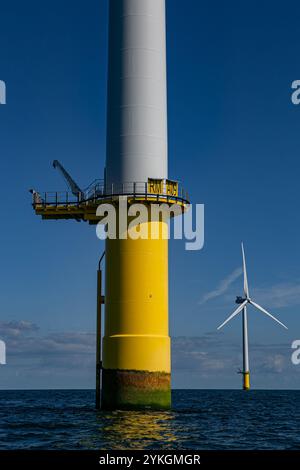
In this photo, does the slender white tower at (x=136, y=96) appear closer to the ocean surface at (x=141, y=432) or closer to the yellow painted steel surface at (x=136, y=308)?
the yellow painted steel surface at (x=136, y=308)

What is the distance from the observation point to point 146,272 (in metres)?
53.5

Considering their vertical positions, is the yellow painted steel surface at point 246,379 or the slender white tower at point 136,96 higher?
the slender white tower at point 136,96

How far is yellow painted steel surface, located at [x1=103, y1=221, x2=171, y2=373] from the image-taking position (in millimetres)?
52781

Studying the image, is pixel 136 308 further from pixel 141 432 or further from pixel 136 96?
pixel 136 96

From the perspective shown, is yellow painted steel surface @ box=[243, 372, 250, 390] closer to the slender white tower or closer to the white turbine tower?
the white turbine tower

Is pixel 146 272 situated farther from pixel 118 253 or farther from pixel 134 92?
pixel 134 92

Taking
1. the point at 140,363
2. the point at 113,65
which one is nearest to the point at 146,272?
the point at 140,363

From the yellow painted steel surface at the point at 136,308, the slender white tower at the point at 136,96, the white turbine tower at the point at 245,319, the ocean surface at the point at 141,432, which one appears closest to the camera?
the ocean surface at the point at 141,432

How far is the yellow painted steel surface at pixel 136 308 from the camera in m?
52.8

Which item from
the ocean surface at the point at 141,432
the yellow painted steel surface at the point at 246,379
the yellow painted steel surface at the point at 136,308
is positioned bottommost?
the ocean surface at the point at 141,432

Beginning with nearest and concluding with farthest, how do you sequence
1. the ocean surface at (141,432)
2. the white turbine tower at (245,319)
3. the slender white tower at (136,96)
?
the ocean surface at (141,432) → the slender white tower at (136,96) → the white turbine tower at (245,319)

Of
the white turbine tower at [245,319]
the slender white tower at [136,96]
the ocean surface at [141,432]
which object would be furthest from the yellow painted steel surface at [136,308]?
the white turbine tower at [245,319]

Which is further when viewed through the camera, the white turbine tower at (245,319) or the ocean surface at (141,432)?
the white turbine tower at (245,319)
